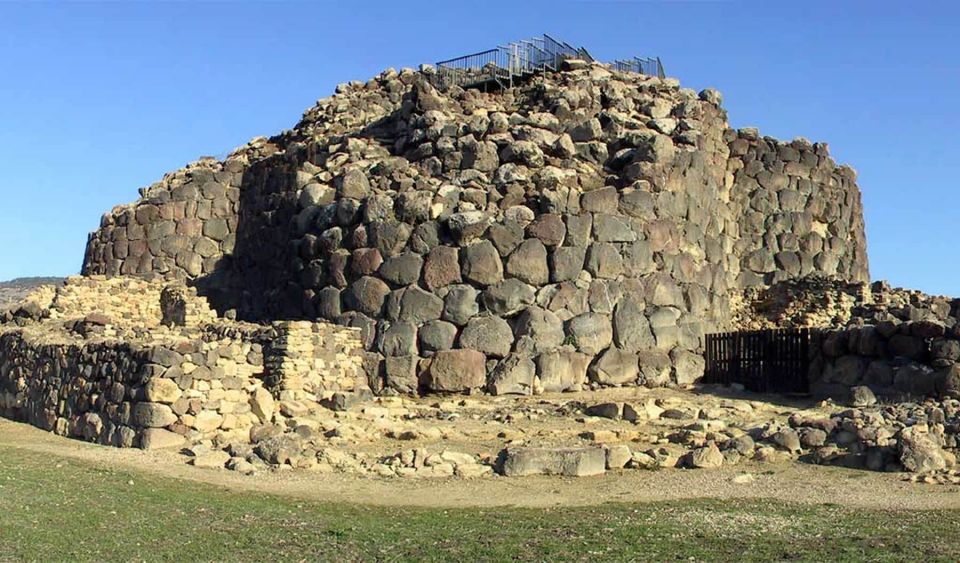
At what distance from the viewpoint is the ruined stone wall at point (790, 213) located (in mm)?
29078

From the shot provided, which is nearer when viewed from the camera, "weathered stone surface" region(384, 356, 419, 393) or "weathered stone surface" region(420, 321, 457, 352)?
"weathered stone surface" region(384, 356, 419, 393)

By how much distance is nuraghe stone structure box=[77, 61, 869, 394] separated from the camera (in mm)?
21328

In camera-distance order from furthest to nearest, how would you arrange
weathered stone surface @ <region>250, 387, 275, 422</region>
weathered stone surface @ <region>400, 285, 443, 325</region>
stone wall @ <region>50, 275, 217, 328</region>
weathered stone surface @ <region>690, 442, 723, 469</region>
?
stone wall @ <region>50, 275, 217, 328</region>, weathered stone surface @ <region>400, 285, 443, 325</region>, weathered stone surface @ <region>250, 387, 275, 422</region>, weathered stone surface @ <region>690, 442, 723, 469</region>

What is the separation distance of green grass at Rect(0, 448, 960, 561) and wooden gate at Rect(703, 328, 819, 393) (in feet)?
28.6

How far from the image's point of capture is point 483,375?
20891 millimetres

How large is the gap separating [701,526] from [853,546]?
5.41ft

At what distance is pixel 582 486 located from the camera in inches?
555

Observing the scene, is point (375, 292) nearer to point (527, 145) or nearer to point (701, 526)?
point (527, 145)

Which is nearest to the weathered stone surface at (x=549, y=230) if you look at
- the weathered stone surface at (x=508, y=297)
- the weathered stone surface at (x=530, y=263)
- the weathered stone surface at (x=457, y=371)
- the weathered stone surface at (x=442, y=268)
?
the weathered stone surface at (x=530, y=263)

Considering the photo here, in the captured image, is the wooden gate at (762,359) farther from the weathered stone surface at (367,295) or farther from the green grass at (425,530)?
the green grass at (425,530)

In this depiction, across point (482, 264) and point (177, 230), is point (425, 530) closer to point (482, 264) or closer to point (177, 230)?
point (482, 264)

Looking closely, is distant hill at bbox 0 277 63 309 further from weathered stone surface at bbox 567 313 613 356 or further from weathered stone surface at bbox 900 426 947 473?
weathered stone surface at bbox 900 426 947 473

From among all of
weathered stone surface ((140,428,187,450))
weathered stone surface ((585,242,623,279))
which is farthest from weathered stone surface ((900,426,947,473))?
weathered stone surface ((140,428,187,450))

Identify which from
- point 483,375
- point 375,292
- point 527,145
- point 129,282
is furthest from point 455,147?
point 129,282
